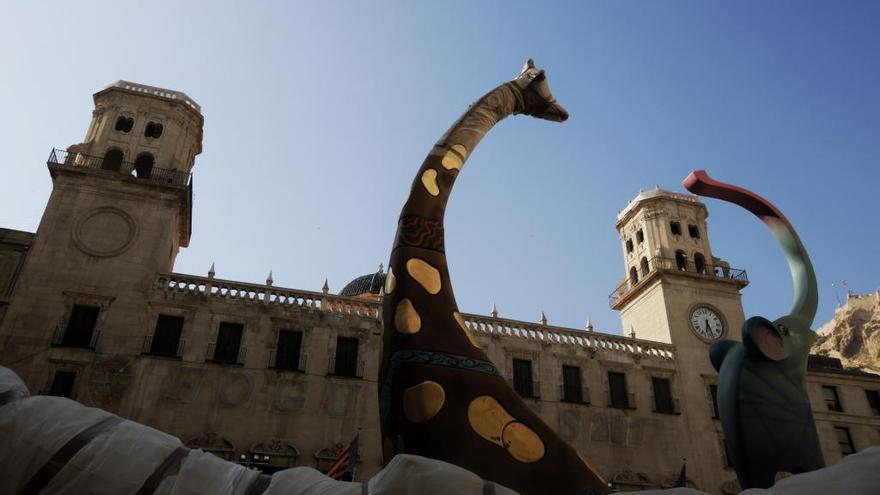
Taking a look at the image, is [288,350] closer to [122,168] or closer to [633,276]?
[122,168]

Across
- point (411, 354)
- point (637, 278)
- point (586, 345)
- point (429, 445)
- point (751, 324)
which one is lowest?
point (429, 445)

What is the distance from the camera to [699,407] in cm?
2361

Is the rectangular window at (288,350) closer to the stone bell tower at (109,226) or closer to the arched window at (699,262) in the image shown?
the stone bell tower at (109,226)

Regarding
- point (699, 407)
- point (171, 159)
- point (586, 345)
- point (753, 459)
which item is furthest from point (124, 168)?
point (699, 407)

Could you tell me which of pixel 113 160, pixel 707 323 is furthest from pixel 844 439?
pixel 113 160

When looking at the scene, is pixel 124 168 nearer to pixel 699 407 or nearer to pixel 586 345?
pixel 586 345

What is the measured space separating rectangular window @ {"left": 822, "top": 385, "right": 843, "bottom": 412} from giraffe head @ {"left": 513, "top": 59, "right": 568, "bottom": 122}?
941 inches

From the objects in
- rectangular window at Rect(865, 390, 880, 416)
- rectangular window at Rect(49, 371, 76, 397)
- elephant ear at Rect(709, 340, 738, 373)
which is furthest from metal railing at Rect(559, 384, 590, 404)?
rectangular window at Rect(49, 371, 76, 397)

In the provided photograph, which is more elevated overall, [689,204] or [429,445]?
[689,204]

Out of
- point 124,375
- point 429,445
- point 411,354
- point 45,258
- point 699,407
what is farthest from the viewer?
point 699,407

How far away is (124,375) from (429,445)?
52.1ft

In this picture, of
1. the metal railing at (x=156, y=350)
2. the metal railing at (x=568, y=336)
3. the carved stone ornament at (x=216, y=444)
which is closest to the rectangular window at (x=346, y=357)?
the carved stone ornament at (x=216, y=444)

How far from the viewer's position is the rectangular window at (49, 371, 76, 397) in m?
17.2

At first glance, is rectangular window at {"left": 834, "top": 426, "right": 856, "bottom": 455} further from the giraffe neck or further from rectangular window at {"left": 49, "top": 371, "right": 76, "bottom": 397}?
rectangular window at {"left": 49, "top": 371, "right": 76, "bottom": 397}
